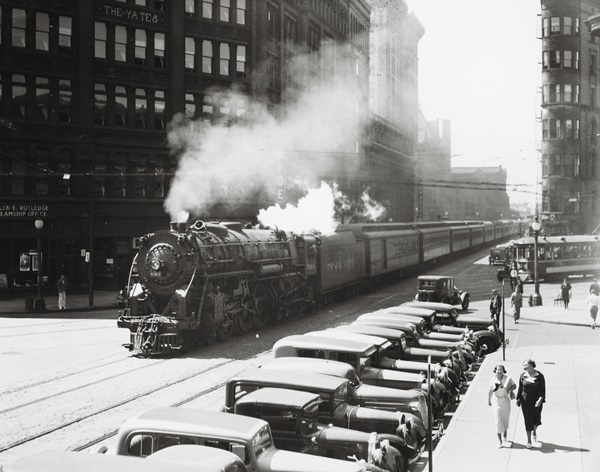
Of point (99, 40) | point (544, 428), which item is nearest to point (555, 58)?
point (99, 40)

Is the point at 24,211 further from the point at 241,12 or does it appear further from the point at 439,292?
the point at 439,292

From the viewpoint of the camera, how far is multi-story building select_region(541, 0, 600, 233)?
177 feet

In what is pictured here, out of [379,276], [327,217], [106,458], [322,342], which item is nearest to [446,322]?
[322,342]

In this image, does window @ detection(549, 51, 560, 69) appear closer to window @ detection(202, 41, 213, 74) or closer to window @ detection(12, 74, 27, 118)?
window @ detection(202, 41, 213, 74)

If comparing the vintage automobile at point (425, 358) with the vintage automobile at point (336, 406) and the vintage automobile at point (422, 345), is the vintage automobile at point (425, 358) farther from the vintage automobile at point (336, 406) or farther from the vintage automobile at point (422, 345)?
the vintage automobile at point (336, 406)

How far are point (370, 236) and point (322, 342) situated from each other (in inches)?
978

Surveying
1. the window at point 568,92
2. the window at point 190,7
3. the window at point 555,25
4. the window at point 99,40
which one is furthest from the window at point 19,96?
the window at point 568,92

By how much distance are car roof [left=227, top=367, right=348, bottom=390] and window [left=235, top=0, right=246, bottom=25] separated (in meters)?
38.7

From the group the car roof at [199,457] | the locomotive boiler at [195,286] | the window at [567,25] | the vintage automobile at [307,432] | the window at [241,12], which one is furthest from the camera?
the window at [567,25]

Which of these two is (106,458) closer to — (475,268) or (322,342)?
(322,342)

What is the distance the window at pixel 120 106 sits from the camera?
4147cm

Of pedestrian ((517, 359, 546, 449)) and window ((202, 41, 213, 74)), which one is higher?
window ((202, 41, 213, 74))

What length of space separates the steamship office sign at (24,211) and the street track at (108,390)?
623 inches

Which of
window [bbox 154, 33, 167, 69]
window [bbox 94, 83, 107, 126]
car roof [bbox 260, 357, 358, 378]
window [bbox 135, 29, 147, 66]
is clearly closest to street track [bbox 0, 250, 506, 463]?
car roof [bbox 260, 357, 358, 378]
